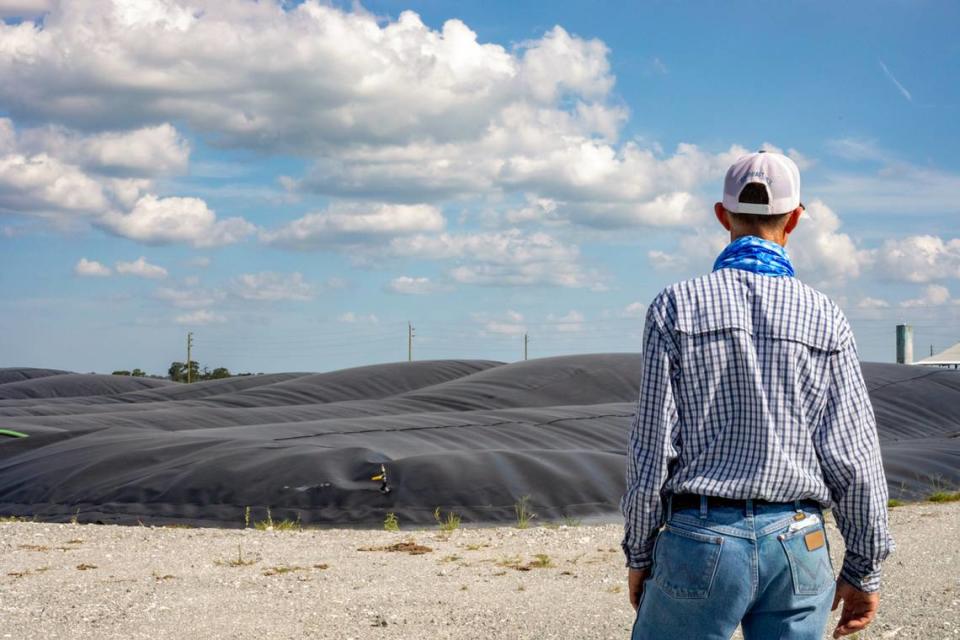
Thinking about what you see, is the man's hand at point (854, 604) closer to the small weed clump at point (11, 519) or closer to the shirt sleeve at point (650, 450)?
the shirt sleeve at point (650, 450)

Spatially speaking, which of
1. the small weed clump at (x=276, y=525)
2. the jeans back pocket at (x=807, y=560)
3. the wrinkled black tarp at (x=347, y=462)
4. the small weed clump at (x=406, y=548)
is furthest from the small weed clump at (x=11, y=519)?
the jeans back pocket at (x=807, y=560)

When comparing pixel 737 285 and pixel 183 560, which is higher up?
pixel 737 285

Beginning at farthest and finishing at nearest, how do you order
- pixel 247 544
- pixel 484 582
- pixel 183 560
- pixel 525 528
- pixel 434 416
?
pixel 434 416
pixel 525 528
pixel 247 544
pixel 183 560
pixel 484 582

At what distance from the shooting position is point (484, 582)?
5.89m

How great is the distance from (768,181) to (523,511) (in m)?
6.15

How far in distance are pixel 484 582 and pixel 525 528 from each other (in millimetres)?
A: 2110

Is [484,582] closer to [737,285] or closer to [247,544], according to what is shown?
[247,544]

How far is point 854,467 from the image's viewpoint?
224cm

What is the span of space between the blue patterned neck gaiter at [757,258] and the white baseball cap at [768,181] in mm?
71

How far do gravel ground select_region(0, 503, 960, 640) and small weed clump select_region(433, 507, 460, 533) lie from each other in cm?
16

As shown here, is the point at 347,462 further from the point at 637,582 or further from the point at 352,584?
the point at 637,582

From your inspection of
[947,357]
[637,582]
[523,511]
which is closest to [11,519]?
[523,511]

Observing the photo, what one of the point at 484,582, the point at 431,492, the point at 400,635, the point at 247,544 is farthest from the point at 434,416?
the point at 400,635

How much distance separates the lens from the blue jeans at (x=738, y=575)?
2.11 metres
